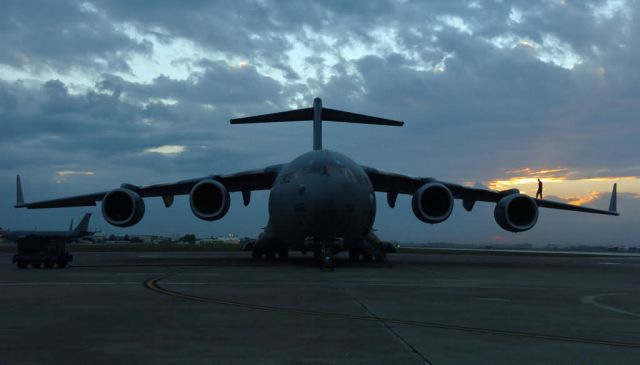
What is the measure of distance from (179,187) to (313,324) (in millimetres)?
18709

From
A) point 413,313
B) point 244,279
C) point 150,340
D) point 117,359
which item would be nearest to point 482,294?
point 413,313

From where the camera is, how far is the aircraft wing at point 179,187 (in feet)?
80.4

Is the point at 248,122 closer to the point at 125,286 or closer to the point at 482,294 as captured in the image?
the point at 125,286

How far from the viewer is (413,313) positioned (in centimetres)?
850

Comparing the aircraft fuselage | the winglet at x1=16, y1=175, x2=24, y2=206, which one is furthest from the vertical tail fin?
the aircraft fuselage

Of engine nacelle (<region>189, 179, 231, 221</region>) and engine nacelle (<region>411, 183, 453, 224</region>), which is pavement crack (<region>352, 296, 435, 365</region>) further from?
engine nacelle (<region>189, 179, 231, 221</region>)

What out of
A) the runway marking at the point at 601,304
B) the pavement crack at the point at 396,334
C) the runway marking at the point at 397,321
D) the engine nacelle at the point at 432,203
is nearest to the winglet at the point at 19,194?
the engine nacelle at the point at 432,203

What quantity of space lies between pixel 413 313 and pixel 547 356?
9.95ft

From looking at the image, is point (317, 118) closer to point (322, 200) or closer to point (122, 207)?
point (322, 200)

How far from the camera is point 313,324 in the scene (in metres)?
7.38

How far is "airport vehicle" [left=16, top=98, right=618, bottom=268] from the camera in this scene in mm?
19188

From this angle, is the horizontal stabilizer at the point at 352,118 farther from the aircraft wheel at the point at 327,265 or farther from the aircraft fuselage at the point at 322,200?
the aircraft wheel at the point at 327,265

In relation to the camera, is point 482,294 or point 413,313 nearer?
point 413,313

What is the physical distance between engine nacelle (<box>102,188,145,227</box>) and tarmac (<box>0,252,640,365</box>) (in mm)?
10702
